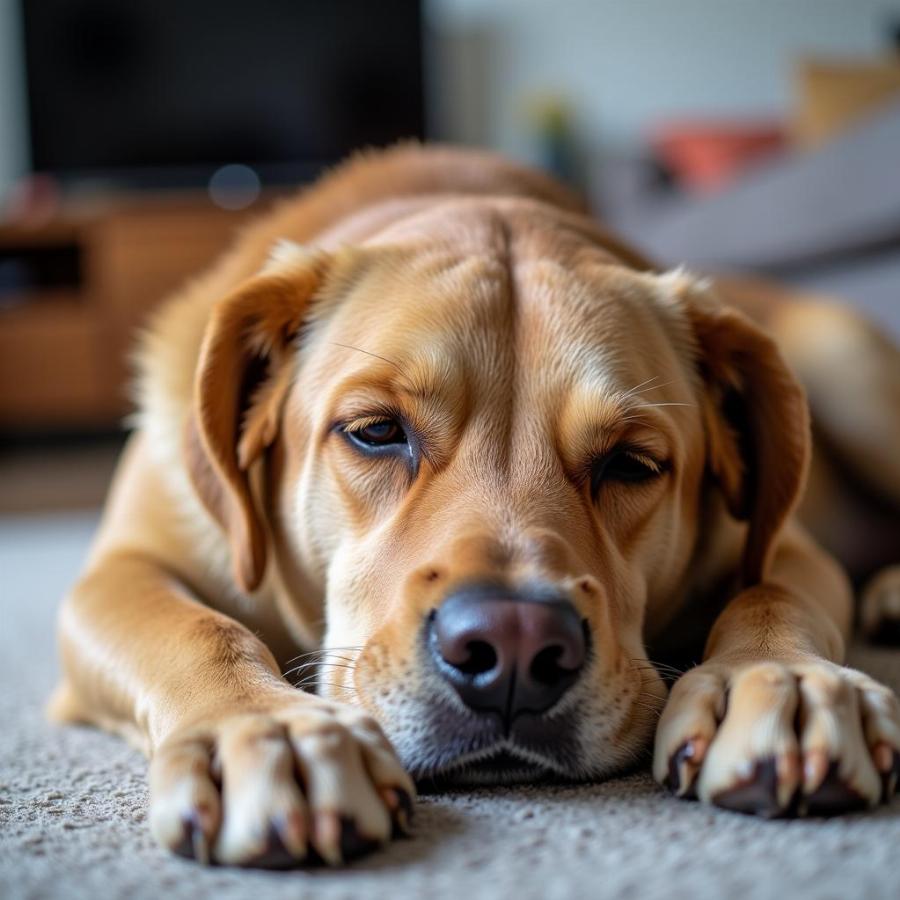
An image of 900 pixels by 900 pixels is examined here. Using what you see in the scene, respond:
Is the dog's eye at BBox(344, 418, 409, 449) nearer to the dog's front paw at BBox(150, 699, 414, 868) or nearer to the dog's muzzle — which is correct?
the dog's muzzle

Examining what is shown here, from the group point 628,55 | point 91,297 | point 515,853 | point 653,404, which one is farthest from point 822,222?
point 628,55

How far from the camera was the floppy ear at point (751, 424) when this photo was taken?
1689 mm

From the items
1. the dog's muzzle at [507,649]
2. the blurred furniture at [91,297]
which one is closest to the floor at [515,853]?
the dog's muzzle at [507,649]

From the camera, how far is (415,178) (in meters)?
2.29

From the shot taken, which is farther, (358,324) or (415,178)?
(415,178)

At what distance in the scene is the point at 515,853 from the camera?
1044 millimetres

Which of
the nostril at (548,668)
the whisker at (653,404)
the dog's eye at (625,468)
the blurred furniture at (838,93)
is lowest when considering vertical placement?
the nostril at (548,668)

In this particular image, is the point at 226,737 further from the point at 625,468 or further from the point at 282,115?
the point at 282,115

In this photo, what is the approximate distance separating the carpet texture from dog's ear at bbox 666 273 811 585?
1.96 ft

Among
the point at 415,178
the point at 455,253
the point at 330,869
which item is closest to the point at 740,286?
the point at 415,178

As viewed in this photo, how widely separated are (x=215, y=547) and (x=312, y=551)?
249mm

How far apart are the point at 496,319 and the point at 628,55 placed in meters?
6.51

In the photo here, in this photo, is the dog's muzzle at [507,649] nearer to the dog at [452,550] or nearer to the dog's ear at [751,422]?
the dog at [452,550]

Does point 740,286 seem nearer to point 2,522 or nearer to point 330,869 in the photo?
point 330,869
